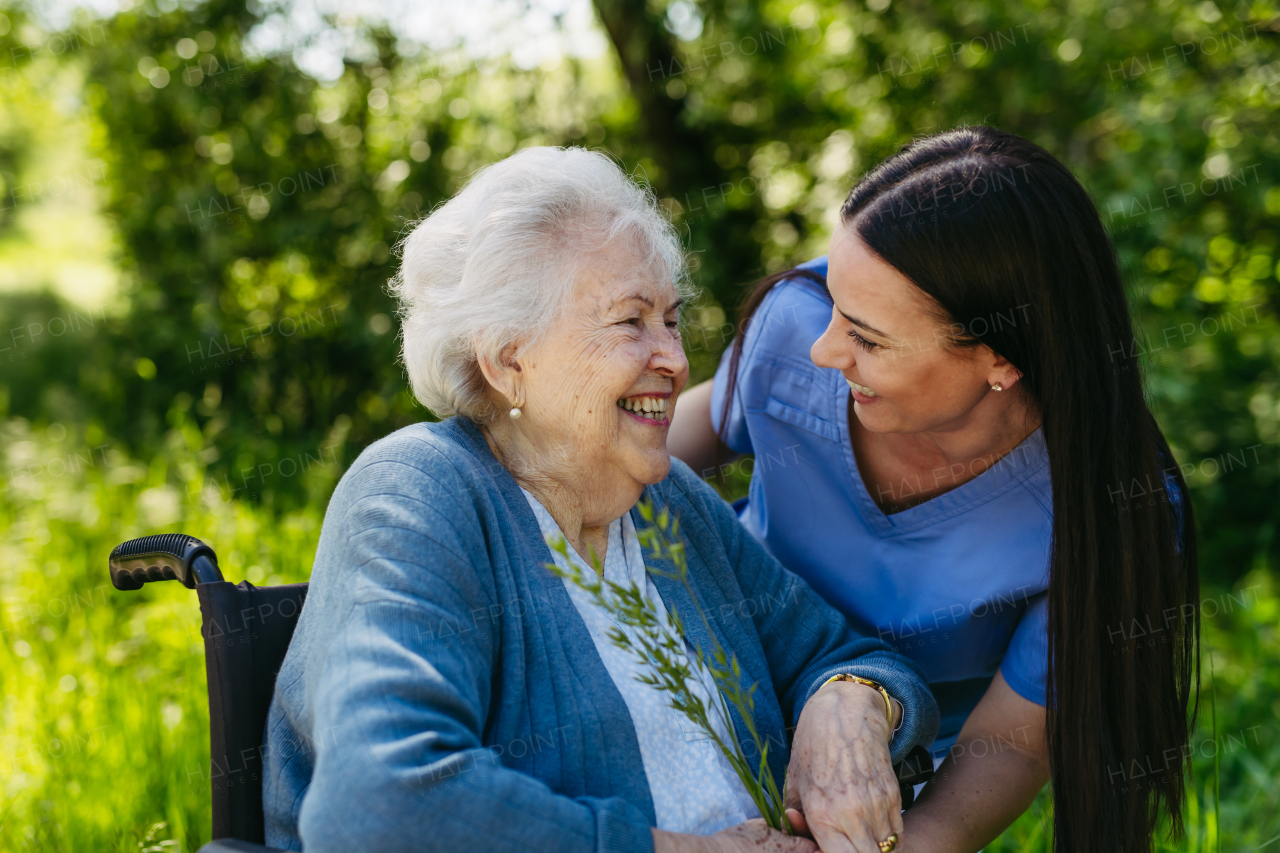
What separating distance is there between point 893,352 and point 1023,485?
0.41 meters

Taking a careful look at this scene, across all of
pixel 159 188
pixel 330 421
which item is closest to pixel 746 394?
pixel 330 421

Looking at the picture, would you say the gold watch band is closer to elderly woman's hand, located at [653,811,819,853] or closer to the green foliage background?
elderly woman's hand, located at [653,811,819,853]

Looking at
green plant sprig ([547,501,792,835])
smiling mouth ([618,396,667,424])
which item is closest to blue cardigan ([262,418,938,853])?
green plant sprig ([547,501,792,835])

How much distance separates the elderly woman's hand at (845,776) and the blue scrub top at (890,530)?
37 centimetres

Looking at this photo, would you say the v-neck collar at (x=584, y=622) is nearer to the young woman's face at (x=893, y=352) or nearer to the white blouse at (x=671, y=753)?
the white blouse at (x=671, y=753)

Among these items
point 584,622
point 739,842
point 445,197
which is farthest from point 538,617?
point 445,197

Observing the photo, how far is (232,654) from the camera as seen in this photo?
59.0 inches

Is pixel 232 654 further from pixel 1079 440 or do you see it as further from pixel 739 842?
pixel 1079 440

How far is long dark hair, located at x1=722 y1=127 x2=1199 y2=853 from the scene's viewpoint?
1737mm

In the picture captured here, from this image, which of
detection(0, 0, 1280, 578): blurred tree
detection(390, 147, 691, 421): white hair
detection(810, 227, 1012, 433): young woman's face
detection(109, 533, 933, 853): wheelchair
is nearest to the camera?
detection(109, 533, 933, 853): wheelchair

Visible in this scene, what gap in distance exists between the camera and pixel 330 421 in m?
4.85

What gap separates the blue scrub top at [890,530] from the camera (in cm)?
190

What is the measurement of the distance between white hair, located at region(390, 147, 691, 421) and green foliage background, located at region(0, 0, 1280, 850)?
1.73 meters

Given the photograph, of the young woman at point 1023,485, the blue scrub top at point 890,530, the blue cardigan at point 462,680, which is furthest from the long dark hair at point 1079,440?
the blue cardigan at point 462,680
